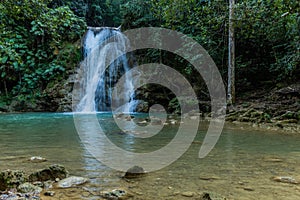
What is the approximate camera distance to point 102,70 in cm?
1493

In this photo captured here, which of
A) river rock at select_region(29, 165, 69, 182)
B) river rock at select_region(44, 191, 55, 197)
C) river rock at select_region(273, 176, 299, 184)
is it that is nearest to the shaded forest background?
river rock at select_region(273, 176, 299, 184)

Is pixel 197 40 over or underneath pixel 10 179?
over

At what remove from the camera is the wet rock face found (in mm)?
2119

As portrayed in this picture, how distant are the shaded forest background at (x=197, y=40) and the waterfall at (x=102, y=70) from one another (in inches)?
33.2

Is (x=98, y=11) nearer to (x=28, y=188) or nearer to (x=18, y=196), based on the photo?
(x=28, y=188)

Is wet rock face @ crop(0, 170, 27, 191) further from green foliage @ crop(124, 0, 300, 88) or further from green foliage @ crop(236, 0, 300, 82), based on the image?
green foliage @ crop(236, 0, 300, 82)

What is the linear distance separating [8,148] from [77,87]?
1091 centimetres

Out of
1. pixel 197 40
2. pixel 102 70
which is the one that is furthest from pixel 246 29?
pixel 102 70

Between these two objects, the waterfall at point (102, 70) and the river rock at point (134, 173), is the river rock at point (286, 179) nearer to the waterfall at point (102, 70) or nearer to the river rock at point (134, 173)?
the river rock at point (134, 173)

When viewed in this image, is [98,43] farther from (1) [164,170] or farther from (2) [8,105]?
(1) [164,170]

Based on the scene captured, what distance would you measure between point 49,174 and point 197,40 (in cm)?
1051

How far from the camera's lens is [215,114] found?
9.33 m

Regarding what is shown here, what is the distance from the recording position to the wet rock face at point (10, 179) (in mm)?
2119

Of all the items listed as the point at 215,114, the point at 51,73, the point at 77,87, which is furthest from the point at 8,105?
the point at 215,114
